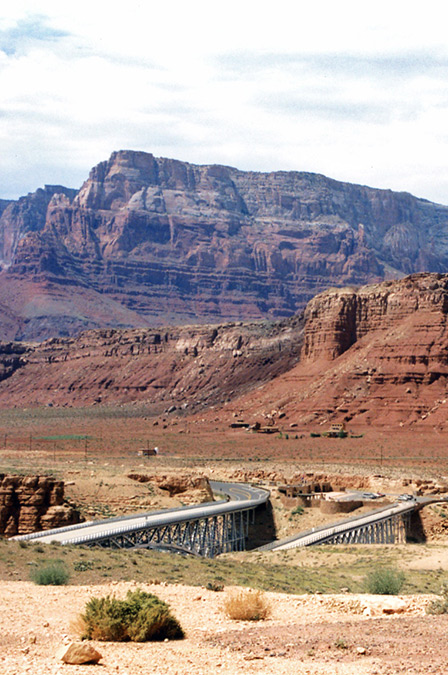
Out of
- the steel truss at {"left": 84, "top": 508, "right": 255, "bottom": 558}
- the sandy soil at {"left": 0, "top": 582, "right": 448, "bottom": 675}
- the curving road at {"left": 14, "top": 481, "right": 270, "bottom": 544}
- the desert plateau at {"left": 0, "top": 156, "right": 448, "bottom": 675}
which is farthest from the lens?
the steel truss at {"left": 84, "top": 508, "right": 255, "bottom": 558}

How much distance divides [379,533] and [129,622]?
40.1 metres

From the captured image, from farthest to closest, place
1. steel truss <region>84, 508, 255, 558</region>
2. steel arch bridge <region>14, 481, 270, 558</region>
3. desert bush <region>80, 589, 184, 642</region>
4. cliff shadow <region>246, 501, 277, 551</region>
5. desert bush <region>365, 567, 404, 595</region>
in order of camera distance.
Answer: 1. cliff shadow <region>246, 501, 277, 551</region>
2. steel truss <region>84, 508, 255, 558</region>
3. steel arch bridge <region>14, 481, 270, 558</region>
4. desert bush <region>365, 567, 404, 595</region>
5. desert bush <region>80, 589, 184, 642</region>

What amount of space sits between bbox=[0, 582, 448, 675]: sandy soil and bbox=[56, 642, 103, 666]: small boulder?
0.38 feet

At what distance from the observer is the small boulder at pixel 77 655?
51.1ft

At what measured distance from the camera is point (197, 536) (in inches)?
2026

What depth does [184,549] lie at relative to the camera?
141ft

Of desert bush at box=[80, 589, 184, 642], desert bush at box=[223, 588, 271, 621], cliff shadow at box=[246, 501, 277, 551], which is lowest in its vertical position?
cliff shadow at box=[246, 501, 277, 551]

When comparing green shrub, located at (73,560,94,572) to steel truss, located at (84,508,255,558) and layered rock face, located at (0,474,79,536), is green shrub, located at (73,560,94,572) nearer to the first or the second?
steel truss, located at (84,508,255,558)

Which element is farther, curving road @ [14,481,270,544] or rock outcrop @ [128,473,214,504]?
rock outcrop @ [128,473,214,504]

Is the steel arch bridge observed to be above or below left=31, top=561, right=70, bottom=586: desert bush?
below

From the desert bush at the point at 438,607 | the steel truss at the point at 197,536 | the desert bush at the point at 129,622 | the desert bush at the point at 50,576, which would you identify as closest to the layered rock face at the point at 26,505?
the steel truss at the point at 197,536

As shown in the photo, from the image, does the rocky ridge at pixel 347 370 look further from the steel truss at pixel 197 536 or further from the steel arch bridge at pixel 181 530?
the steel truss at pixel 197 536

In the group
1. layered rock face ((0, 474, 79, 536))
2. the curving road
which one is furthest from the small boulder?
layered rock face ((0, 474, 79, 536))

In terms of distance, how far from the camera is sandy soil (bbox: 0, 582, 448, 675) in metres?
15.5
